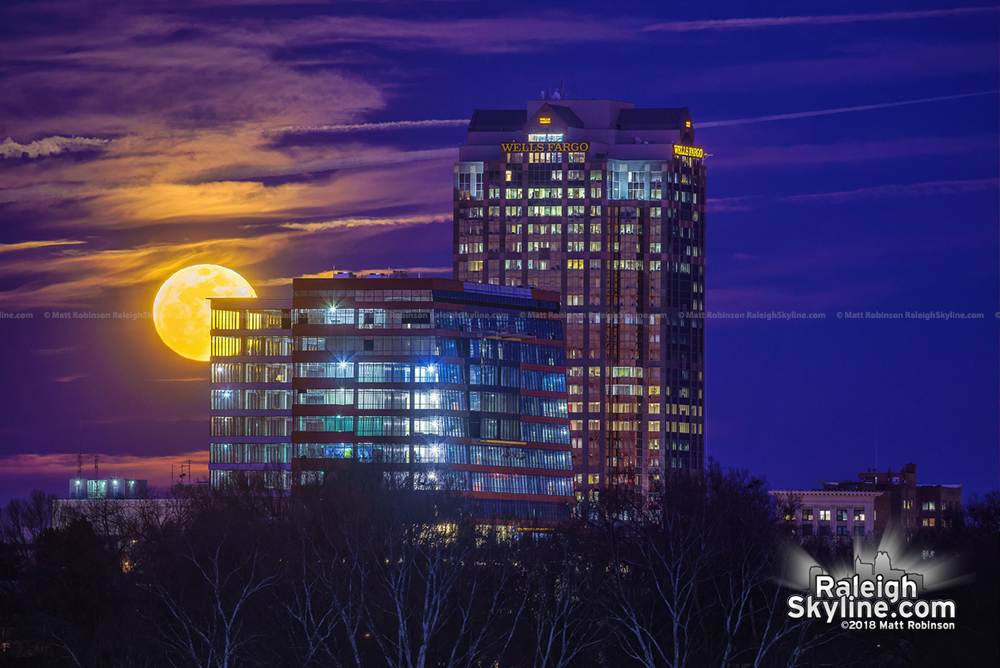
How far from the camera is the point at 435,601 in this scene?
12556cm

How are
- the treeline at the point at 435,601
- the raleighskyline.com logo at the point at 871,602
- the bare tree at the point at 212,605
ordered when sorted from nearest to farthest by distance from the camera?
the raleighskyline.com logo at the point at 871,602 → the treeline at the point at 435,601 → the bare tree at the point at 212,605

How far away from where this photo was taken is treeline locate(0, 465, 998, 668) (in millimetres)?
123250

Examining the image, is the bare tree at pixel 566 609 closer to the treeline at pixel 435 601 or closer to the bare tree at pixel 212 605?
the treeline at pixel 435 601

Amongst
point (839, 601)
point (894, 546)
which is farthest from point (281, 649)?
point (894, 546)

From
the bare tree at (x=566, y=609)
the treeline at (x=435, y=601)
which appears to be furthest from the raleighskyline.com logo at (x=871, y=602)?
the bare tree at (x=566, y=609)

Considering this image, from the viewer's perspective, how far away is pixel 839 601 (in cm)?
12494

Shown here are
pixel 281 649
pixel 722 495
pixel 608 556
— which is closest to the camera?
pixel 281 649

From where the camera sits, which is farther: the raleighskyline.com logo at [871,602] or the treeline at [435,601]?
the treeline at [435,601]

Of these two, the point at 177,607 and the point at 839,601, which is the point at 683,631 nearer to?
the point at 839,601

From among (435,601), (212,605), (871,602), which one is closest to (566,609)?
(435,601)

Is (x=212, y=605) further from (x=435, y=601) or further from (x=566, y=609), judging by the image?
(x=566, y=609)

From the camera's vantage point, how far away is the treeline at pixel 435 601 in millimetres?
123250

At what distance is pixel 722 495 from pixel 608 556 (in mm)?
39803

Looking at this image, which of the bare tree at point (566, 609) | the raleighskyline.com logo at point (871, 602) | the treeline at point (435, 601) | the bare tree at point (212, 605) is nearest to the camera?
the raleighskyline.com logo at point (871, 602)
